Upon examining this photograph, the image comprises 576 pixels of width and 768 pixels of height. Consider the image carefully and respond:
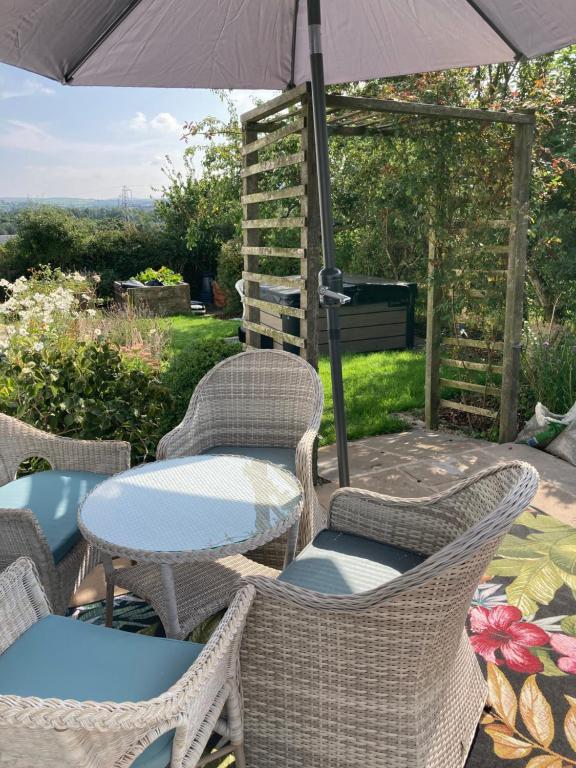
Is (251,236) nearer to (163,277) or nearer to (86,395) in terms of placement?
(86,395)

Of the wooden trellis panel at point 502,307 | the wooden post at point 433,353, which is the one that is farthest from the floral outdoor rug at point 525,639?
the wooden post at point 433,353

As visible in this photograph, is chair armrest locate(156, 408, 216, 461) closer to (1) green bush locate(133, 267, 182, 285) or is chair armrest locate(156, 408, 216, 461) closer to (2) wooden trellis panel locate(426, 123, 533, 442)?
(2) wooden trellis panel locate(426, 123, 533, 442)

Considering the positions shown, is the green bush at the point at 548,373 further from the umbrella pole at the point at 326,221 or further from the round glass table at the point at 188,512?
the round glass table at the point at 188,512

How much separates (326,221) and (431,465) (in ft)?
6.49

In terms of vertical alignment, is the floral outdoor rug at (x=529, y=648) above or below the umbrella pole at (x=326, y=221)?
below

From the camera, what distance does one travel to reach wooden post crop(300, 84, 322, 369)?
3221 millimetres

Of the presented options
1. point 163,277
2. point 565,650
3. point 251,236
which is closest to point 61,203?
point 163,277

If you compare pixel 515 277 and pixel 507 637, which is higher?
pixel 515 277

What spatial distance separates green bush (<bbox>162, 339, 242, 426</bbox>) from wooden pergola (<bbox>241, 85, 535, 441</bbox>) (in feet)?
1.26

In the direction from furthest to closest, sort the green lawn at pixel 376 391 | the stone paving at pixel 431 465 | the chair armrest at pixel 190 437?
1. the green lawn at pixel 376 391
2. the stone paving at pixel 431 465
3. the chair armrest at pixel 190 437

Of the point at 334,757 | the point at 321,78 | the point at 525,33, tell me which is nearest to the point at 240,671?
the point at 334,757

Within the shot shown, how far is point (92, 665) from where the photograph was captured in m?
1.35

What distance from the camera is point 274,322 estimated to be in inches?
286

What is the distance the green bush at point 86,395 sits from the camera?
3.29 meters
